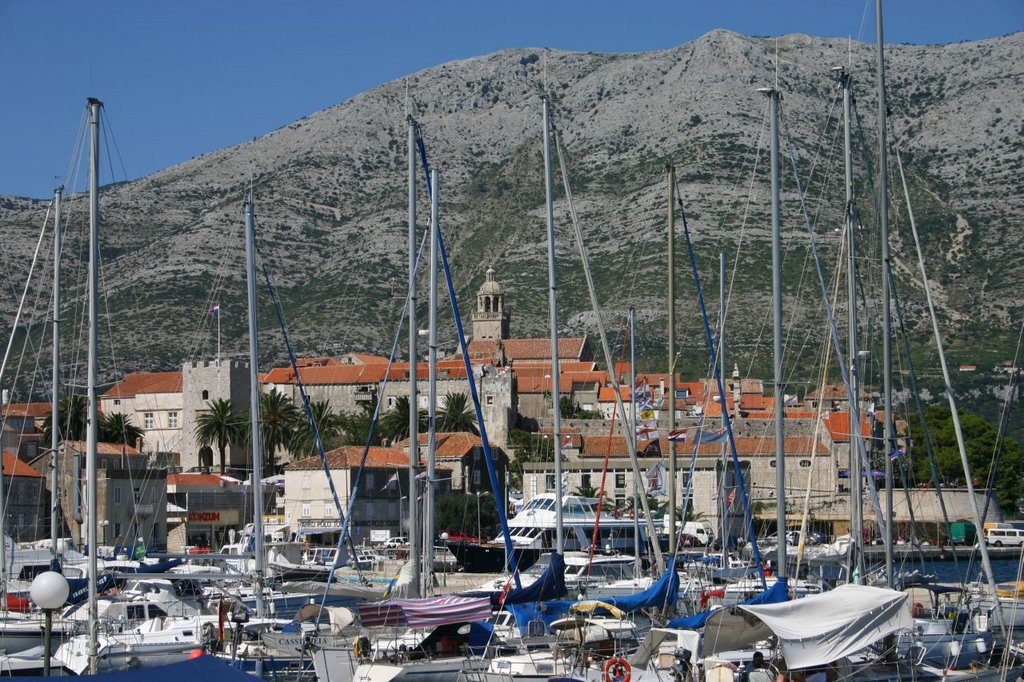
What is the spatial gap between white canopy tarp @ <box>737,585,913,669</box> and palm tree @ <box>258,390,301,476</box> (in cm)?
6484

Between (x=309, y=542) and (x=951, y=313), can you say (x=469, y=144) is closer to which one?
(x=951, y=313)

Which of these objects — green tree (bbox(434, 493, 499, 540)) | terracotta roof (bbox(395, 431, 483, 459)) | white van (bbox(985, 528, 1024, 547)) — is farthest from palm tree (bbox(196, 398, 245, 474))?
white van (bbox(985, 528, 1024, 547))

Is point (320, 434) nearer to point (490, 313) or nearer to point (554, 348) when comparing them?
point (490, 313)

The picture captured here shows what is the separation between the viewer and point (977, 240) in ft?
446

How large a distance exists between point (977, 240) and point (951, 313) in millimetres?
9558

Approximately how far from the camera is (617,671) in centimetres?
2212

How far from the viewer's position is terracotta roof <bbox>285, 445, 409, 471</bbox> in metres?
69.8

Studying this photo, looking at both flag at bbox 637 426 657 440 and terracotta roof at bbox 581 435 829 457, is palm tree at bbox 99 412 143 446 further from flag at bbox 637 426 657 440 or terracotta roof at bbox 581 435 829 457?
flag at bbox 637 426 657 440

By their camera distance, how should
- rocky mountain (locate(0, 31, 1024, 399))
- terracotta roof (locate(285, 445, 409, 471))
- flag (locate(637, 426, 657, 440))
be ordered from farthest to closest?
rocky mountain (locate(0, 31, 1024, 399)) < terracotta roof (locate(285, 445, 409, 471)) < flag (locate(637, 426, 657, 440))

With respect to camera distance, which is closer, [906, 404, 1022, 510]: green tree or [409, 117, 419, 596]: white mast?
[409, 117, 419, 596]: white mast

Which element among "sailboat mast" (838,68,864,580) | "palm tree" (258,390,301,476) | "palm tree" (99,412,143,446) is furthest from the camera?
"palm tree" (99,412,143,446)

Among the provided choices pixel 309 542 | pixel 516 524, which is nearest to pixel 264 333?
pixel 309 542

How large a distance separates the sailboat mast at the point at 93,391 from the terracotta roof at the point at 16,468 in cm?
3014

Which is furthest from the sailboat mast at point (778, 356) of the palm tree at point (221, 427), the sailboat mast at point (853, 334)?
the palm tree at point (221, 427)
